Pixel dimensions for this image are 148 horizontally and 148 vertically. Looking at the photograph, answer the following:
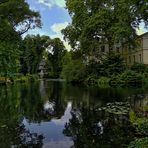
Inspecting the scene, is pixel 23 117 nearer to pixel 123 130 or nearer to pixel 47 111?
pixel 47 111

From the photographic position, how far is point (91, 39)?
176 feet

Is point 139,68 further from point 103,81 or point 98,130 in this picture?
point 98,130

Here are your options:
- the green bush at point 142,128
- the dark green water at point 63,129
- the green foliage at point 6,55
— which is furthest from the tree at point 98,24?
the green bush at point 142,128

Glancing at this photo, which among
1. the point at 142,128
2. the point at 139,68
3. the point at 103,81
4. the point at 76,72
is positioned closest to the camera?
the point at 142,128

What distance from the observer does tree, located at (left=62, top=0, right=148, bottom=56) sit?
162 feet

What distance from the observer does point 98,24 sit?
51656 millimetres

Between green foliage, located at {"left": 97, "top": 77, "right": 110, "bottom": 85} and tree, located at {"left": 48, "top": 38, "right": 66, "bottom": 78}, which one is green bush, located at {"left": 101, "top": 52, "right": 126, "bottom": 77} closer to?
green foliage, located at {"left": 97, "top": 77, "right": 110, "bottom": 85}

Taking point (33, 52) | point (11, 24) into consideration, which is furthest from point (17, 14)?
point (33, 52)

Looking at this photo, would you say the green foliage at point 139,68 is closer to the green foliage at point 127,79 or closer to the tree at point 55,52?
the green foliage at point 127,79

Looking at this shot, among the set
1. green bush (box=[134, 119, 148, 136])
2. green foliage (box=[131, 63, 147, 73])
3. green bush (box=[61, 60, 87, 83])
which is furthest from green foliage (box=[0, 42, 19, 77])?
green bush (box=[134, 119, 148, 136])

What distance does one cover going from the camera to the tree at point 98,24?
4928 cm

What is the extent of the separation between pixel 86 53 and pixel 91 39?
3.88 metres

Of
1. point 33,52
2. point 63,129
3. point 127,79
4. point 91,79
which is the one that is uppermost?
point 33,52

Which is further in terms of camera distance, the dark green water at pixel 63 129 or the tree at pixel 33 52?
the tree at pixel 33 52
